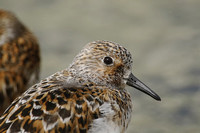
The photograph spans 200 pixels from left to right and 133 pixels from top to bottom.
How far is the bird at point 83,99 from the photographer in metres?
3.78

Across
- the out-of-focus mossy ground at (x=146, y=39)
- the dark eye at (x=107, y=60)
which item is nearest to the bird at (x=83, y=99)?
the dark eye at (x=107, y=60)

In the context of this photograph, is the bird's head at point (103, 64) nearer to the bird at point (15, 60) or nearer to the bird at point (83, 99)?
the bird at point (83, 99)

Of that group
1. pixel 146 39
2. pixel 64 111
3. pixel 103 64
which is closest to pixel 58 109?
pixel 64 111

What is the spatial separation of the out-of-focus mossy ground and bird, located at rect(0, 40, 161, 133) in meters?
3.08

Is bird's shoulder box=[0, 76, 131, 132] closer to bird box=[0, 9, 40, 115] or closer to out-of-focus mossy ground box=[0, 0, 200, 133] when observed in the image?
bird box=[0, 9, 40, 115]

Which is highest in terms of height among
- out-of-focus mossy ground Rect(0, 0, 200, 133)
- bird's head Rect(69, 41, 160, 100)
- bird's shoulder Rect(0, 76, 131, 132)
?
out-of-focus mossy ground Rect(0, 0, 200, 133)

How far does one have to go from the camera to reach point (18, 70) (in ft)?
19.1

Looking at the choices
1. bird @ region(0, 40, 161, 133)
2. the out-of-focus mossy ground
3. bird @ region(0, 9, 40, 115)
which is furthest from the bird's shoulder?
the out-of-focus mossy ground

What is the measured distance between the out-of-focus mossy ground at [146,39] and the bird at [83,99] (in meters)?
3.08

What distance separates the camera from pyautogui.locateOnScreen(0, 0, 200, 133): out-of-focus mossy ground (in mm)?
7859

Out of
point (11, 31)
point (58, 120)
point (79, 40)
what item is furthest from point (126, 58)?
point (79, 40)

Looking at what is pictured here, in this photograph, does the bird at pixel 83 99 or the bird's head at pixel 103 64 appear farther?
the bird's head at pixel 103 64

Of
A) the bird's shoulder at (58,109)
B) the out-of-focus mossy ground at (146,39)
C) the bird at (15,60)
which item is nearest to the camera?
the bird's shoulder at (58,109)

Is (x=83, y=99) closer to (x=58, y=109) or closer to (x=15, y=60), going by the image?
(x=58, y=109)
